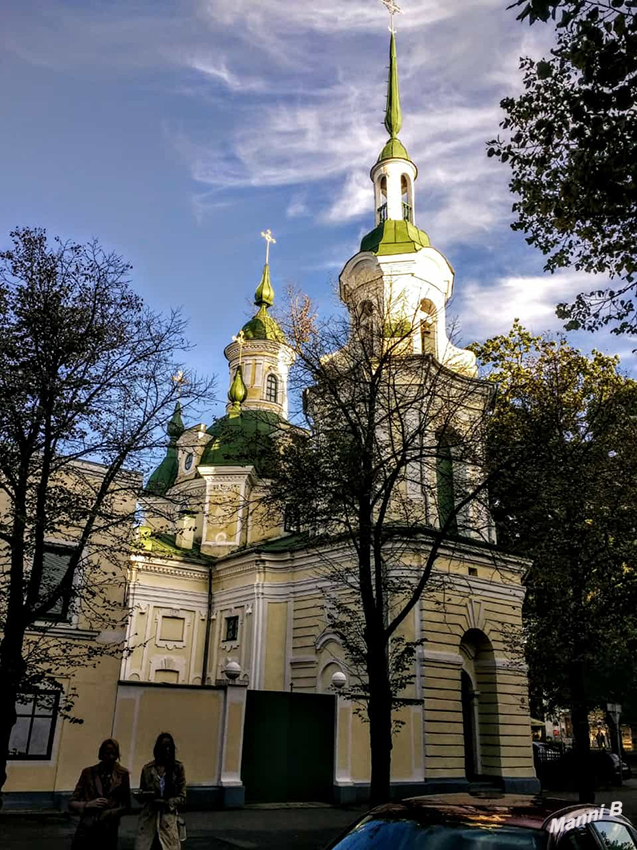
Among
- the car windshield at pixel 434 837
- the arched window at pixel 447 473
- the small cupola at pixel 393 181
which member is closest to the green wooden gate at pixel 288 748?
the arched window at pixel 447 473

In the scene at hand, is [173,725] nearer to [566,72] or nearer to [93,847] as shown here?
[93,847]

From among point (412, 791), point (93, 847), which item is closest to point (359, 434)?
point (93, 847)

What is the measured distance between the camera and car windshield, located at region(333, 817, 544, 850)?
165 inches

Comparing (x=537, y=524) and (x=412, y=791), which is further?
(x=412, y=791)

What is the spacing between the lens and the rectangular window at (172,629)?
2953cm

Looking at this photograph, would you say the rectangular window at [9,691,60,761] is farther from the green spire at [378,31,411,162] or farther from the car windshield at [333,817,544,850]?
the green spire at [378,31,411,162]

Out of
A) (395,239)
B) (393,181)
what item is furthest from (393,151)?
(395,239)

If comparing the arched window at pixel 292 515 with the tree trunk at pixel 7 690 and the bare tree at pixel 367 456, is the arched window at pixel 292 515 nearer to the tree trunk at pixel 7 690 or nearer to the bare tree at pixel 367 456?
the bare tree at pixel 367 456

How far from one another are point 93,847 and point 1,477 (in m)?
6.31

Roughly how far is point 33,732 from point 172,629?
16.0 metres

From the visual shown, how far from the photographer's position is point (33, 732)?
1398cm

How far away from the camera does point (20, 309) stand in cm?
1103

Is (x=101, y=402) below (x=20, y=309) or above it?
below

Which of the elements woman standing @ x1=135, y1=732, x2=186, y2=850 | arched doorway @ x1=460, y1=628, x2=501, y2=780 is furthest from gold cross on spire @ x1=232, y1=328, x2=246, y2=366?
woman standing @ x1=135, y1=732, x2=186, y2=850
